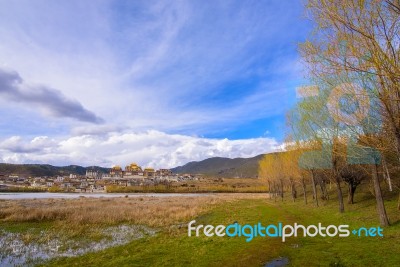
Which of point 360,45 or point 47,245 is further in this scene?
point 47,245

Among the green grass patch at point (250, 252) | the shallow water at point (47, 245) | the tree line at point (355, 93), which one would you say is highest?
the tree line at point (355, 93)

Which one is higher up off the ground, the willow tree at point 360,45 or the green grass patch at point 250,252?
the willow tree at point 360,45

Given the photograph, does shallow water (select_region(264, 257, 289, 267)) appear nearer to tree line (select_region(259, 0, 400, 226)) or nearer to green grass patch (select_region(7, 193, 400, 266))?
green grass patch (select_region(7, 193, 400, 266))

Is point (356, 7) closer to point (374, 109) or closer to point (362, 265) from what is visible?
point (374, 109)

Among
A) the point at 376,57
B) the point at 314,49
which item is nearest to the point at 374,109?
the point at 314,49

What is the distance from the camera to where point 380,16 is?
8.34 metres

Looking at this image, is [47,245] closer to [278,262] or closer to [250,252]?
[250,252]

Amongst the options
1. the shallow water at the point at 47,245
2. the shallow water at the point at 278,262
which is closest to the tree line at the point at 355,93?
the shallow water at the point at 278,262

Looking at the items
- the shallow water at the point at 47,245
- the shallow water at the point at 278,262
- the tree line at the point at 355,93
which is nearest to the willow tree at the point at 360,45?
the tree line at the point at 355,93

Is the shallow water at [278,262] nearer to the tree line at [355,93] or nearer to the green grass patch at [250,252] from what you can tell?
the green grass patch at [250,252]

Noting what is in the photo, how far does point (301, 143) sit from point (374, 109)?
20.8m

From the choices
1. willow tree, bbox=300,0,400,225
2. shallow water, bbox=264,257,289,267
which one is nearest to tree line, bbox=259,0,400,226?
willow tree, bbox=300,0,400,225

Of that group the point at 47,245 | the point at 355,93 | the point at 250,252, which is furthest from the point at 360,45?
the point at 47,245

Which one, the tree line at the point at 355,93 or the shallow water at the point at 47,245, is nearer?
the tree line at the point at 355,93
